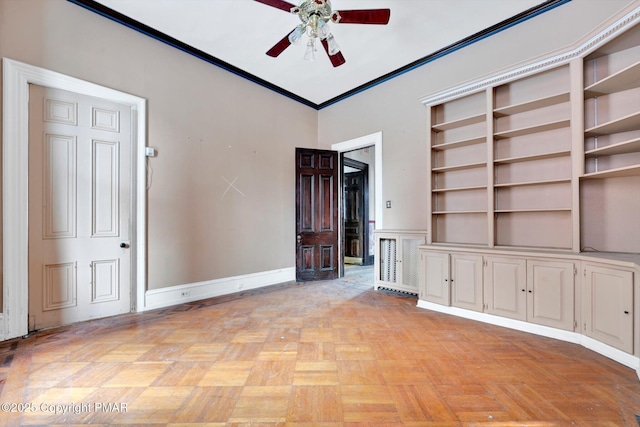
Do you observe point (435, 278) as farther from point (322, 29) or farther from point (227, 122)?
point (227, 122)

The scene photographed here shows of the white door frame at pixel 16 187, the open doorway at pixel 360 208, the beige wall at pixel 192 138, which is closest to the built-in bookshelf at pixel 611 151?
the beige wall at pixel 192 138

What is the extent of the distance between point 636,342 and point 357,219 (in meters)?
5.27

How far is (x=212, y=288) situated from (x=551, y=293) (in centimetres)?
385

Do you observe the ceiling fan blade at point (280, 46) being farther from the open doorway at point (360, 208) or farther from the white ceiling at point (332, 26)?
the open doorway at point (360, 208)

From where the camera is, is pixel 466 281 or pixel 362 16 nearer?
pixel 362 16

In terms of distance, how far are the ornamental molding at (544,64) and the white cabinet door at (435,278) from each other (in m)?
1.89

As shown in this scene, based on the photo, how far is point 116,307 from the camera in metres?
3.18

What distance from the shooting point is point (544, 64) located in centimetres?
270

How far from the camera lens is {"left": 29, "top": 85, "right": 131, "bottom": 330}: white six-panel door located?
2695 mm

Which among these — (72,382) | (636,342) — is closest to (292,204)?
(72,382)

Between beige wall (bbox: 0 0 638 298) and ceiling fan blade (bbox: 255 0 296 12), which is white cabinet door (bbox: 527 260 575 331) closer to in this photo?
beige wall (bbox: 0 0 638 298)

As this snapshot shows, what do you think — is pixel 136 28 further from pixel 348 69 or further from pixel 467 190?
pixel 467 190

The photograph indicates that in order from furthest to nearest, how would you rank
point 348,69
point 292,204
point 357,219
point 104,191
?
point 357,219, point 292,204, point 348,69, point 104,191

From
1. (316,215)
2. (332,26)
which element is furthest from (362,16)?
(316,215)
